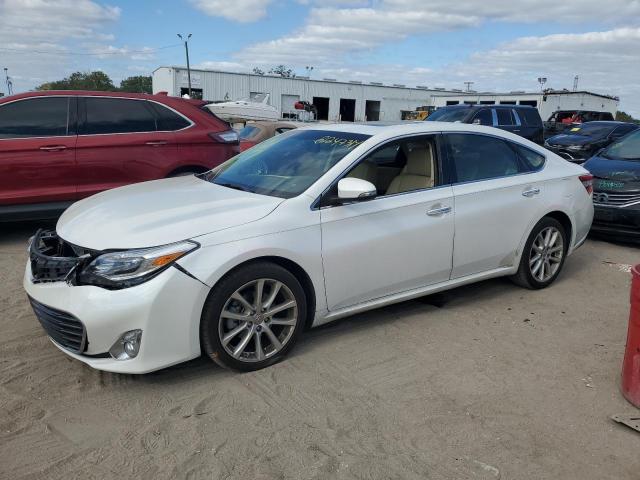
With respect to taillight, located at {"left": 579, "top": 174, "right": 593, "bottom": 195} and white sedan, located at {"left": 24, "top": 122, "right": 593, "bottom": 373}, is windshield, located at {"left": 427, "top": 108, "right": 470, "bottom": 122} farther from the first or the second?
white sedan, located at {"left": 24, "top": 122, "right": 593, "bottom": 373}

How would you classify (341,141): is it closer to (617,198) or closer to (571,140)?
(617,198)

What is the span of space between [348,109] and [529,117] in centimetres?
5021

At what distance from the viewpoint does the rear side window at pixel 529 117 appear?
47.7 feet

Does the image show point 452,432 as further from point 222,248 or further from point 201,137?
point 201,137

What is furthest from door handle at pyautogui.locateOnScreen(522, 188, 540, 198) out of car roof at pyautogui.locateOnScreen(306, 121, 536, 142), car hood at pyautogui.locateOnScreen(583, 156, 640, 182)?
car hood at pyautogui.locateOnScreen(583, 156, 640, 182)

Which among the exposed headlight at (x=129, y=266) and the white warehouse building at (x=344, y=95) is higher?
the white warehouse building at (x=344, y=95)

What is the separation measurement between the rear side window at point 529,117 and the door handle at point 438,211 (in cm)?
1136

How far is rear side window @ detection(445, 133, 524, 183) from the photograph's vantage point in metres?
4.64

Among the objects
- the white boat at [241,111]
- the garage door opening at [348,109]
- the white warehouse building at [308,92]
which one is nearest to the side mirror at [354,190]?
the white boat at [241,111]

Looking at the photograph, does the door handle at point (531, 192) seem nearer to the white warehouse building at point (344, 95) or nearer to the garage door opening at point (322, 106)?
the white warehouse building at point (344, 95)

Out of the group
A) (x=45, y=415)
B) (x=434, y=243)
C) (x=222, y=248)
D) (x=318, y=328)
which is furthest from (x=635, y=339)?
(x=45, y=415)

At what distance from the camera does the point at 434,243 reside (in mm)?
4336

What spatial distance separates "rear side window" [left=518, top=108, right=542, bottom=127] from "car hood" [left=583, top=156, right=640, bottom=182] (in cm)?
688

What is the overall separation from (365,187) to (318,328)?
1261mm
